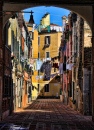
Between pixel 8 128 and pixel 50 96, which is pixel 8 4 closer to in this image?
pixel 8 128

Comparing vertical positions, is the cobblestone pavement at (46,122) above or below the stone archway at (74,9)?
below

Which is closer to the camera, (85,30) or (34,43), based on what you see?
(85,30)

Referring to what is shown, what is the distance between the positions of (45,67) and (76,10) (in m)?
45.9

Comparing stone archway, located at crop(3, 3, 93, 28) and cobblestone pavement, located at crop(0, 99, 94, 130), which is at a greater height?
stone archway, located at crop(3, 3, 93, 28)

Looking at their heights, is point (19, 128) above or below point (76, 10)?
below

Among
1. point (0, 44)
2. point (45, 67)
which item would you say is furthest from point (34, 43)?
point (0, 44)

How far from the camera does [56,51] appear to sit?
74.4 meters

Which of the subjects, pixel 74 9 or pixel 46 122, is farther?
pixel 74 9

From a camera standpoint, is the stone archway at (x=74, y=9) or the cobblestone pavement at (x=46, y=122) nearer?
the cobblestone pavement at (x=46, y=122)

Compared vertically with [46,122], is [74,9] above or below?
above

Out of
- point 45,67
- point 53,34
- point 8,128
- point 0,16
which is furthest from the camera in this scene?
point 53,34

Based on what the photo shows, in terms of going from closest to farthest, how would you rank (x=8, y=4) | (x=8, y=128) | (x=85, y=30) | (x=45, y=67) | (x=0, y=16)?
1. (x=8, y=128)
2. (x=0, y=16)
3. (x=8, y=4)
4. (x=85, y=30)
5. (x=45, y=67)

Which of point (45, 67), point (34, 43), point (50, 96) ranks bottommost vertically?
point (50, 96)

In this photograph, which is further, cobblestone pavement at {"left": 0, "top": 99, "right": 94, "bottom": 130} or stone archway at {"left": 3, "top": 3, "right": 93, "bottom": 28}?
stone archway at {"left": 3, "top": 3, "right": 93, "bottom": 28}
